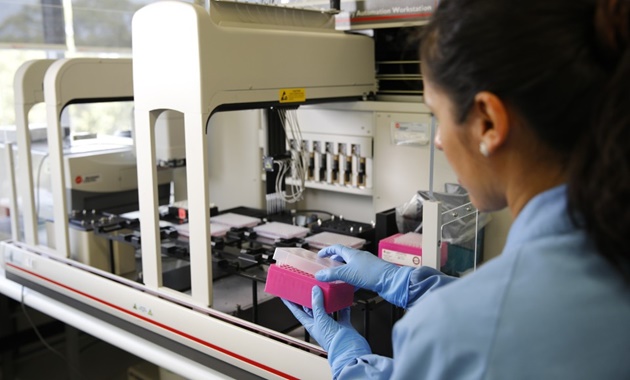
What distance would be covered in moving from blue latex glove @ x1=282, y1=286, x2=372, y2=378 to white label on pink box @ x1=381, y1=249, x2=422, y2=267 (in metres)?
0.32

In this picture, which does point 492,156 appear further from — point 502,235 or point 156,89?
point 502,235

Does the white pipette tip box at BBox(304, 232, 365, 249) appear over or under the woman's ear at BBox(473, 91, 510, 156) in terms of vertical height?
under

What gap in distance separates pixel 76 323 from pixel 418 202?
1.16m

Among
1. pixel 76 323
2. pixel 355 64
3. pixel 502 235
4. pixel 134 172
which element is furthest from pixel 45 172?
pixel 502 235

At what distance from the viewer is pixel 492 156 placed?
742 millimetres

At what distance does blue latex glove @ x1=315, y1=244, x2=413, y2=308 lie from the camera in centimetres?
123

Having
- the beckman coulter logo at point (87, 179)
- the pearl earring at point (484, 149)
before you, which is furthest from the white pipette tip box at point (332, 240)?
the pearl earring at point (484, 149)

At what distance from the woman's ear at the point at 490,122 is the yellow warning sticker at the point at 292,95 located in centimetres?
108

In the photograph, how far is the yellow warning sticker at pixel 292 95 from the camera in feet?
5.79

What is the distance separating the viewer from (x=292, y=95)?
1.80 metres

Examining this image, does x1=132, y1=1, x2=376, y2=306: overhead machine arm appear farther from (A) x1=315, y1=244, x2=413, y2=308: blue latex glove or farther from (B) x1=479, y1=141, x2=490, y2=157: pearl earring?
(B) x1=479, y1=141, x2=490, y2=157: pearl earring

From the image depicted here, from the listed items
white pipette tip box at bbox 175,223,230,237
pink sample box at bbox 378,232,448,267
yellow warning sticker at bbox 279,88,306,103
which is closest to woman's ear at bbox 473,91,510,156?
pink sample box at bbox 378,232,448,267

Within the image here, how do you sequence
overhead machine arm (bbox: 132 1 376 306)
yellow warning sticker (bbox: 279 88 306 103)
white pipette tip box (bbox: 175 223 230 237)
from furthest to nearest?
1. white pipette tip box (bbox: 175 223 230 237)
2. yellow warning sticker (bbox: 279 88 306 103)
3. overhead machine arm (bbox: 132 1 376 306)

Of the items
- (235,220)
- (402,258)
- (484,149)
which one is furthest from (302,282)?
(235,220)
